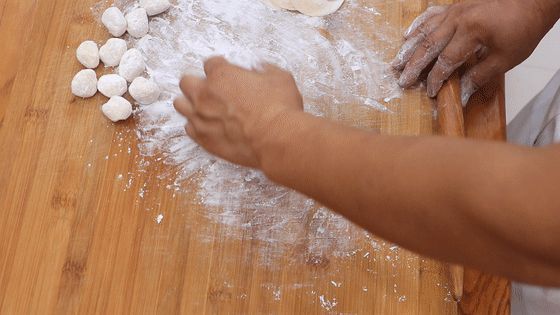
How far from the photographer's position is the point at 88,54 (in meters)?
0.94

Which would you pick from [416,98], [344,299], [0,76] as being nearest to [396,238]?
[344,299]

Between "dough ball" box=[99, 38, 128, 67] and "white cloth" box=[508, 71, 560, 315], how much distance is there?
671mm

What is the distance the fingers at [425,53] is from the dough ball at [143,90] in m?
0.40

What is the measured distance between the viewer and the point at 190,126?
79 centimetres

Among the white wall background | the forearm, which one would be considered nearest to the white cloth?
the forearm

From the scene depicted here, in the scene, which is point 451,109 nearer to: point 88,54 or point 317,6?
point 317,6

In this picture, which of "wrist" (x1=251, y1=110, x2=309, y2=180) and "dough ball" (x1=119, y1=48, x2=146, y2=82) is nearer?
"wrist" (x1=251, y1=110, x2=309, y2=180)

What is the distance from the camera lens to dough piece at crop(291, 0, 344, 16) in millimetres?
1020

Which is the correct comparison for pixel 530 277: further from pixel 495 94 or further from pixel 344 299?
pixel 495 94

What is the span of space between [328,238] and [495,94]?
375 millimetres

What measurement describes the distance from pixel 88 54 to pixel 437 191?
0.64 metres

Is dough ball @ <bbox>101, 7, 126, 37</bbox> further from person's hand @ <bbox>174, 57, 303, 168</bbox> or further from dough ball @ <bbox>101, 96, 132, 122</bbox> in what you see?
person's hand @ <bbox>174, 57, 303, 168</bbox>

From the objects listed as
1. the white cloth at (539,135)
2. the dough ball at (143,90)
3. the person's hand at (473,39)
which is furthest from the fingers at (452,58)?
the dough ball at (143,90)

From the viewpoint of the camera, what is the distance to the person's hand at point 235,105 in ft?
2.22
